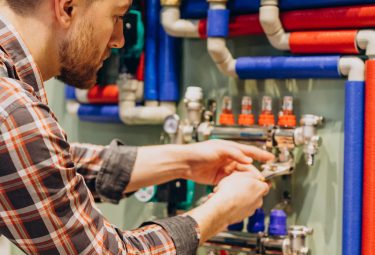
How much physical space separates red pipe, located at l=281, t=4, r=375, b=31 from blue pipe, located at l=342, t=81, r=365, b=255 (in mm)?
121

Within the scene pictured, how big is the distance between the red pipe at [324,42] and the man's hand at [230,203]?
0.29 metres

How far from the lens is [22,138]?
2.59 ft

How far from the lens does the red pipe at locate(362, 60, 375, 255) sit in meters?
1.19

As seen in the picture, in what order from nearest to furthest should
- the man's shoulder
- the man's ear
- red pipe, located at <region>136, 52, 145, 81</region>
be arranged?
the man's shoulder → the man's ear → red pipe, located at <region>136, 52, 145, 81</region>

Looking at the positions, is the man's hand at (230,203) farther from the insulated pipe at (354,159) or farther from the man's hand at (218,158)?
the insulated pipe at (354,159)

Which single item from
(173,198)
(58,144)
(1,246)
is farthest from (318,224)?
(1,246)

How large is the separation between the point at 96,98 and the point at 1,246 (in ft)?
1.58

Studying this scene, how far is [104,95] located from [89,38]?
1.99 feet

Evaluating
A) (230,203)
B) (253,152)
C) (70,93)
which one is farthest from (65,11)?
(70,93)

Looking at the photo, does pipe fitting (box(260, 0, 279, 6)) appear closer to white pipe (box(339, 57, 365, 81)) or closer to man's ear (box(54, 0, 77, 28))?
white pipe (box(339, 57, 365, 81))

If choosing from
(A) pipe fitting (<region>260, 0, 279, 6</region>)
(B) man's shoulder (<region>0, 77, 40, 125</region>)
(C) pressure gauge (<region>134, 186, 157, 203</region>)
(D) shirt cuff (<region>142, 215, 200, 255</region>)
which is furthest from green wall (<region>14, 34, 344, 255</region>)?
(B) man's shoulder (<region>0, 77, 40, 125</region>)

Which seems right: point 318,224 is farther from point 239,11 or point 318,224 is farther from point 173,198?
point 239,11

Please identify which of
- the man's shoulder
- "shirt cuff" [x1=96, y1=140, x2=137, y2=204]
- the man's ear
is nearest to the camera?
the man's shoulder

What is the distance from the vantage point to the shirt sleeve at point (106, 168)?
1.29 metres
